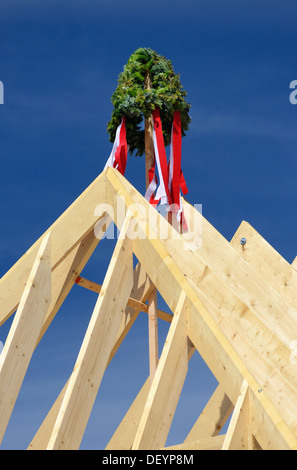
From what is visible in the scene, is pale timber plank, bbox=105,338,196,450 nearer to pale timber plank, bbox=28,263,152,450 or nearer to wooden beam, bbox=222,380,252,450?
pale timber plank, bbox=28,263,152,450

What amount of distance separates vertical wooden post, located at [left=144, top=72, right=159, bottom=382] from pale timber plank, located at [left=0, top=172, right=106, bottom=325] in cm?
143

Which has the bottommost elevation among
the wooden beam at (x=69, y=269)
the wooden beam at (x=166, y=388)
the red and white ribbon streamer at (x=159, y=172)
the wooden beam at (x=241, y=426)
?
the wooden beam at (x=241, y=426)

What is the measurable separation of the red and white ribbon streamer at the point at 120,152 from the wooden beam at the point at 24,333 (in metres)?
2.12

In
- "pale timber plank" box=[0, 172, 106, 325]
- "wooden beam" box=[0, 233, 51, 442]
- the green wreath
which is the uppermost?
the green wreath

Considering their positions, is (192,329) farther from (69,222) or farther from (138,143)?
(138,143)

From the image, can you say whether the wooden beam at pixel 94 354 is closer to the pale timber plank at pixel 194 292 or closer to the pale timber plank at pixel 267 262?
the pale timber plank at pixel 194 292

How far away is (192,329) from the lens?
7102 millimetres

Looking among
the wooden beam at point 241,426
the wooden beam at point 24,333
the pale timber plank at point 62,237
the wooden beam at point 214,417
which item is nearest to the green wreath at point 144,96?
the pale timber plank at point 62,237

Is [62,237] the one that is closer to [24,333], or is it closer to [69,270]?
[69,270]

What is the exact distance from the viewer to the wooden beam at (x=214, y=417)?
9906 millimetres

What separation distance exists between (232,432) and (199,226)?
4.42m

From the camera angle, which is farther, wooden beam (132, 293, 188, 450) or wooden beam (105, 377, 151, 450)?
wooden beam (105, 377, 151, 450)

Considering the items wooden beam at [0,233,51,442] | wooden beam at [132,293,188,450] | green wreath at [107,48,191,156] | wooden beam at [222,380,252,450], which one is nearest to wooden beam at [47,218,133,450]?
wooden beam at [132,293,188,450]

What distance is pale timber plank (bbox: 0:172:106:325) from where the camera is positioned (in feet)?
27.6
